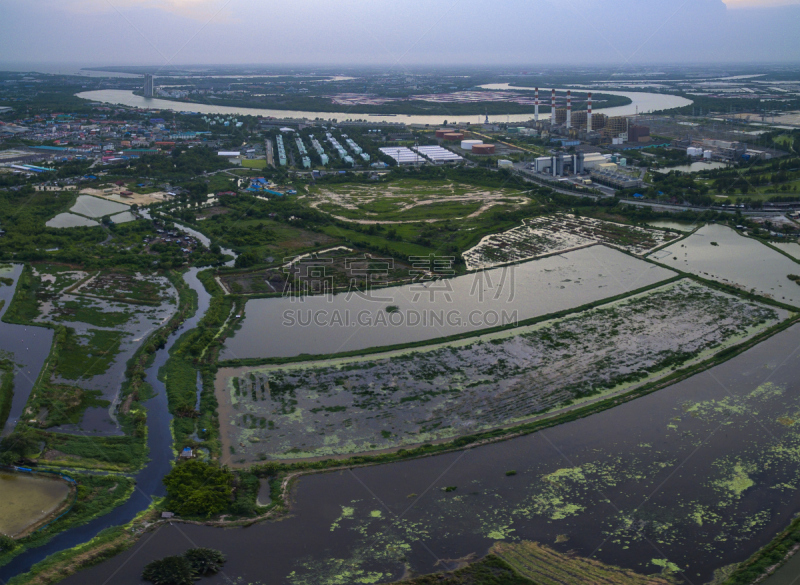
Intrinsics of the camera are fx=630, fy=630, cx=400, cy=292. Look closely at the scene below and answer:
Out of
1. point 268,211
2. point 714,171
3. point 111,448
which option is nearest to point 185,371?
point 111,448

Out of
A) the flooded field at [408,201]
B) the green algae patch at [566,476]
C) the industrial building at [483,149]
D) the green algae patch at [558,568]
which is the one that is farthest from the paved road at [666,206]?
the green algae patch at [558,568]

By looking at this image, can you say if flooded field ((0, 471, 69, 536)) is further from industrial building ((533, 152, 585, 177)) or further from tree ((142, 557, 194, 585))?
industrial building ((533, 152, 585, 177))

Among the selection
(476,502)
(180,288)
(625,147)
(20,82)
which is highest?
(20,82)

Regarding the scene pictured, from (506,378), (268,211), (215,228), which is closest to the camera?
(506,378)

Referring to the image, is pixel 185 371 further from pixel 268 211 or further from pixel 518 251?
pixel 268 211

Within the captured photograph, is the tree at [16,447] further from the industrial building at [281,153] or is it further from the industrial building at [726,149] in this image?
the industrial building at [726,149]

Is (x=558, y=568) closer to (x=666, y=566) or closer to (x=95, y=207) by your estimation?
(x=666, y=566)

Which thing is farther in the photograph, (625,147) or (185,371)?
(625,147)
